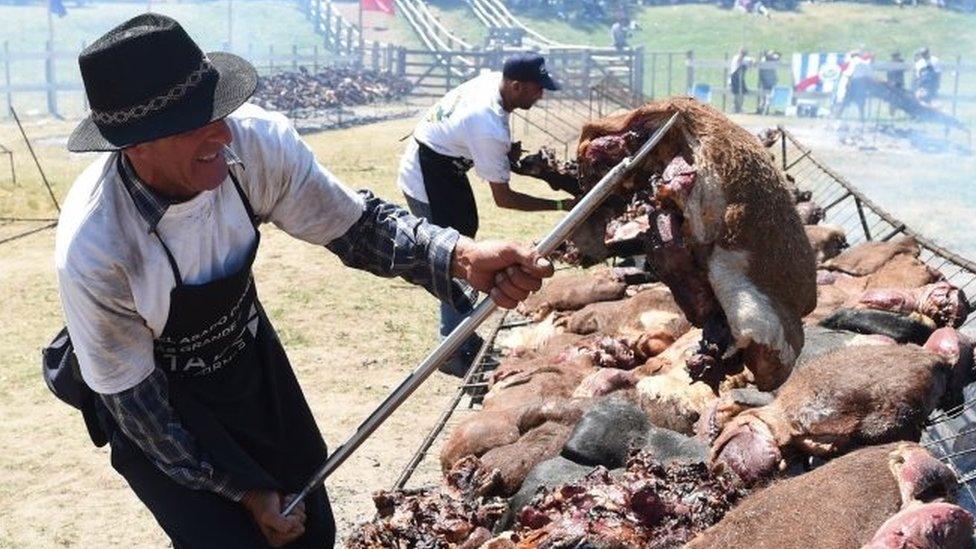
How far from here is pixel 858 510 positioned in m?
3.43

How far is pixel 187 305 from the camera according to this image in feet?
10.9

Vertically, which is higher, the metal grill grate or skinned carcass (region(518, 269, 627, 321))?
skinned carcass (region(518, 269, 627, 321))

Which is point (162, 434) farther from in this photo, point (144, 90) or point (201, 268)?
point (144, 90)

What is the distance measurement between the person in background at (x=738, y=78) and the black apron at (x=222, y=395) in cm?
2539

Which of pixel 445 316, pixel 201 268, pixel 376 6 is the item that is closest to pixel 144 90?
pixel 201 268

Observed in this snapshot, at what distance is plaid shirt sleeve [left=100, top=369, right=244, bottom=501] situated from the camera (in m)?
3.29

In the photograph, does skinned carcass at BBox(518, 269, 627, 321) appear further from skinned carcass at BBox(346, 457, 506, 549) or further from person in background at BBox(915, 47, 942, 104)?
person in background at BBox(915, 47, 942, 104)

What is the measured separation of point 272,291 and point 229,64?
7.46m

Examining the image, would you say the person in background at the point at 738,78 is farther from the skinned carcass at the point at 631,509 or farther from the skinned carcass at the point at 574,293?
the skinned carcass at the point at 631,509

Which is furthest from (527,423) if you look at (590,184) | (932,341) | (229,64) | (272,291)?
(272,291)

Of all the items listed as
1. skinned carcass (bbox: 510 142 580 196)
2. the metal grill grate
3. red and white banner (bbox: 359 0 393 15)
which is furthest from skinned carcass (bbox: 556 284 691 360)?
red and white banner (bbox: 359 0 393 15)

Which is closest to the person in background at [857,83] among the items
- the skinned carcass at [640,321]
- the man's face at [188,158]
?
the skinned carcass at [640,321]

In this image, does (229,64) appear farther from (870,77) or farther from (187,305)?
(870,77)


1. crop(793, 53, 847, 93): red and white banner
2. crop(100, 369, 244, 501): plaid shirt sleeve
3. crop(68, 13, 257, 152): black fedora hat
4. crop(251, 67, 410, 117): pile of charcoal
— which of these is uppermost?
crop(68, 13, 257, 152): black fedora hat
